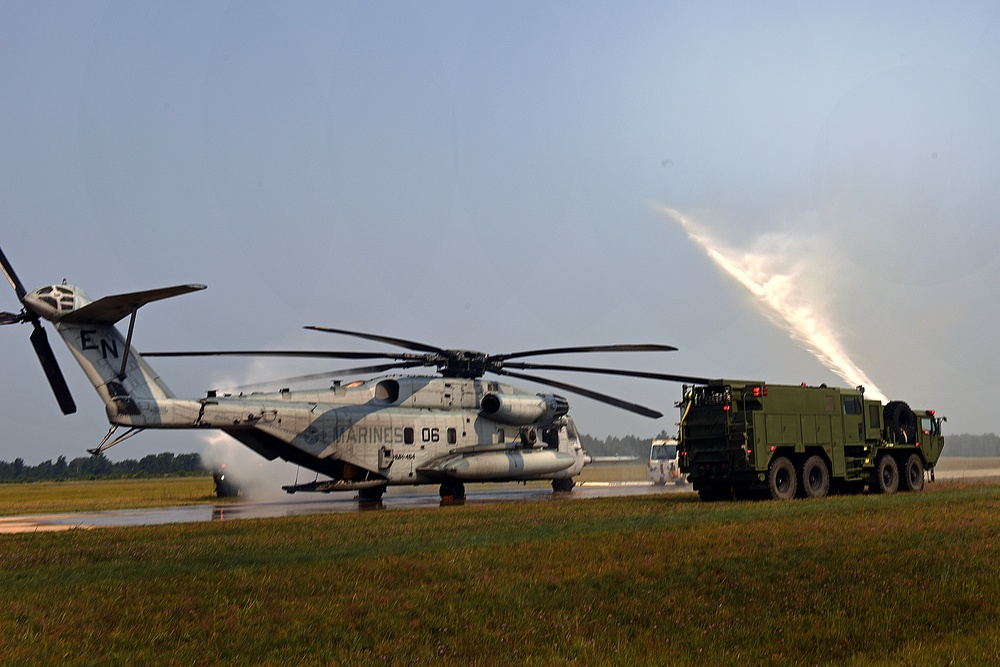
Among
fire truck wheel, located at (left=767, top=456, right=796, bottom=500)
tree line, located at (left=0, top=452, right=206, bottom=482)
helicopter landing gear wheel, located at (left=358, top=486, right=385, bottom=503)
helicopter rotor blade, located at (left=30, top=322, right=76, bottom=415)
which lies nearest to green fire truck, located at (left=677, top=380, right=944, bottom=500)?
fire truck wheel, located at (left=767, top=456, right=796, bottom=500)

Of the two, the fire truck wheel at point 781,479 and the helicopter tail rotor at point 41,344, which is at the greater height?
the helicopter tail rotor at point 41,344

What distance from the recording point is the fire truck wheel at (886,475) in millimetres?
28312

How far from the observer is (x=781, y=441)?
2548 cm

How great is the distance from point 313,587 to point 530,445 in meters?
21.0

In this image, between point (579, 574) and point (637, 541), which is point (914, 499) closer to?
point (637, 541)

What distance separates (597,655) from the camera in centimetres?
1105

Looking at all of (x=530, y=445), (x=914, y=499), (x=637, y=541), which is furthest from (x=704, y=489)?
(x=637, y=541)

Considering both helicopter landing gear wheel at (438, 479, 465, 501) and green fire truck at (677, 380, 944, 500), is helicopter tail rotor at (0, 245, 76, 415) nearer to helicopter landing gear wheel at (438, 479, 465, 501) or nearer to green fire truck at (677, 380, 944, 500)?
helicopter landing gear wheel at (438, 479, 465, 501)

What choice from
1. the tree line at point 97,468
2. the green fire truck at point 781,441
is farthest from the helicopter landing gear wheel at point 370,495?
the tree line at point 97,468

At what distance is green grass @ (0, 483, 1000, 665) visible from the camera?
11.0 m

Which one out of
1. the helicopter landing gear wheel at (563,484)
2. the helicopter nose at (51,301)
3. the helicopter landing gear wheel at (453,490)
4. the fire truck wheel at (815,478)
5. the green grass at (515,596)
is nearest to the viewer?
the green grass at (515,596)

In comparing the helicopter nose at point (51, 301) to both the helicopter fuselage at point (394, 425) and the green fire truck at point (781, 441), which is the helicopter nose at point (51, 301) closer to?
the helicopter fuselage at point (394, 425)

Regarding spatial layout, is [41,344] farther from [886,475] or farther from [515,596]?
[886,475]

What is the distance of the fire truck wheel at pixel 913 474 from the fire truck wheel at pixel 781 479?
5.90 metres
